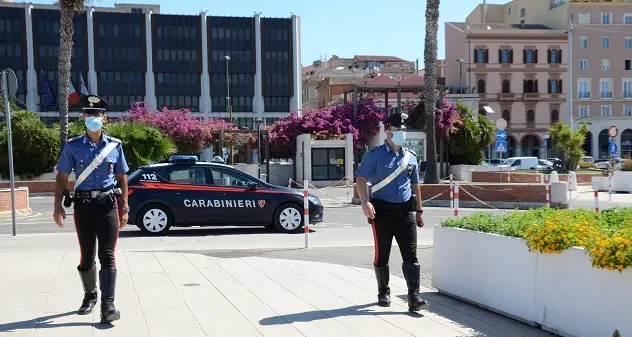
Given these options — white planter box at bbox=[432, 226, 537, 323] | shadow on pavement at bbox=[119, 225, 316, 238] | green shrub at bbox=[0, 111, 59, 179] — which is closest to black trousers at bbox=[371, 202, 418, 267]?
white planter box at bbox=[432, 226, 537, 323]

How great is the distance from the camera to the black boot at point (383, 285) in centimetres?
702

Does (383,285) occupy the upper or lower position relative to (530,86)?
lower

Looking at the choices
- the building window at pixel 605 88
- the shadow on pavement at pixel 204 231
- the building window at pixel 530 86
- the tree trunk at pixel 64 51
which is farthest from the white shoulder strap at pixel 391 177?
the building window at pixel 605 88

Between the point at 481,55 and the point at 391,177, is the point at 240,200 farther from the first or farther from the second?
the point at 481,55

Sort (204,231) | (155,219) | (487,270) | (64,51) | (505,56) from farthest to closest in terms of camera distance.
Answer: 1. (505,56)
2. (64,51)
3. (204,231)
4. (155,219)
5. (487,270)

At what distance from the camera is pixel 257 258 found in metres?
10.6

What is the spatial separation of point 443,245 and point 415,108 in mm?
35447

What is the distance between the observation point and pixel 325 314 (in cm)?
682

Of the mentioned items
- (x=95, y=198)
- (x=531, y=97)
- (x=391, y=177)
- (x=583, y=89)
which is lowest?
(x=95, y=198)

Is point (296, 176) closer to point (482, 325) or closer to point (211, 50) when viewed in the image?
point (482, 325)

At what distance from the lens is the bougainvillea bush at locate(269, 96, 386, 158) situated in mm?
42250

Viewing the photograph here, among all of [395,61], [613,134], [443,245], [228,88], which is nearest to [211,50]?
[228,88]

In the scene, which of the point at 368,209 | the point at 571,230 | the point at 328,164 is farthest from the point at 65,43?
the point at 571,230

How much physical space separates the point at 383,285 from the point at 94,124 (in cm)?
329
